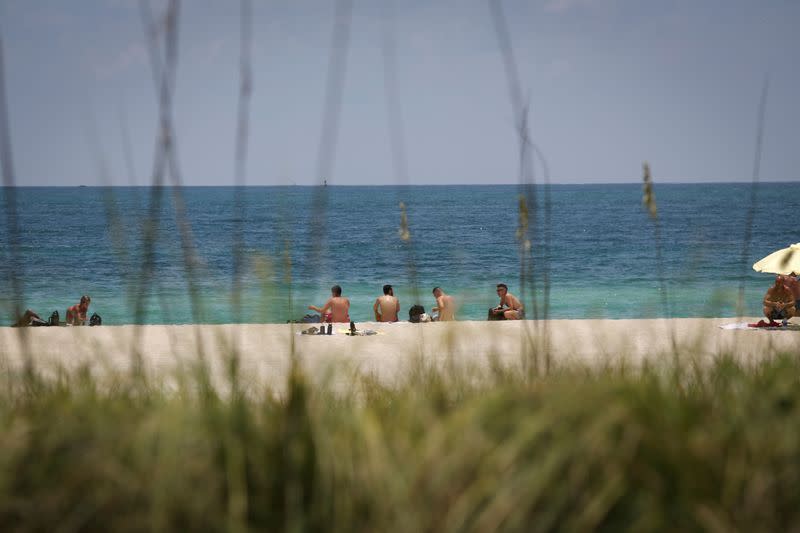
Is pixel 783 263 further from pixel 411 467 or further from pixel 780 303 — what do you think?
pixel 411 467

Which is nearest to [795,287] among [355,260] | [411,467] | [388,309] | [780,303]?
[780,303]

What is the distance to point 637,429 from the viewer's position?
188 centimetres

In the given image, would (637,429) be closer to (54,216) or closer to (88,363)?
(88,363)

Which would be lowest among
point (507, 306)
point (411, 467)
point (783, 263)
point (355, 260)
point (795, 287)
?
point (355, 260)

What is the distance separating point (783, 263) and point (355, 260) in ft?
95.1

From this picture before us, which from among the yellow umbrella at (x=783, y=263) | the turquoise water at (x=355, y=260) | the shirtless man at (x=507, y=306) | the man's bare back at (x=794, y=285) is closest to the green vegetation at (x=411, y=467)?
the turquoise water at (x=355, y=260)

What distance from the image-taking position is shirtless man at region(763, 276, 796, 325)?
9.21m

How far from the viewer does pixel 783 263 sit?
31.9ft

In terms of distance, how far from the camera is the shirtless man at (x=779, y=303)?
30.2 feet

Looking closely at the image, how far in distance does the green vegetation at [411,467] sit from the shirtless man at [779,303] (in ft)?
25.8

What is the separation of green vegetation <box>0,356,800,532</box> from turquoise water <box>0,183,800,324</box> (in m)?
0.42

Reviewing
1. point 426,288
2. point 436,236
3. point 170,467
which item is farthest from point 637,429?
point 436,236

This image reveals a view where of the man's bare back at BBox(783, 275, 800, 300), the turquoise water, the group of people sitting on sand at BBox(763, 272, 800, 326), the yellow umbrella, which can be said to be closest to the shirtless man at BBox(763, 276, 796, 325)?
the group of people sitting on sand at BBox(763, 272, 800, 326)

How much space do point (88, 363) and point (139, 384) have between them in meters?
0.23
